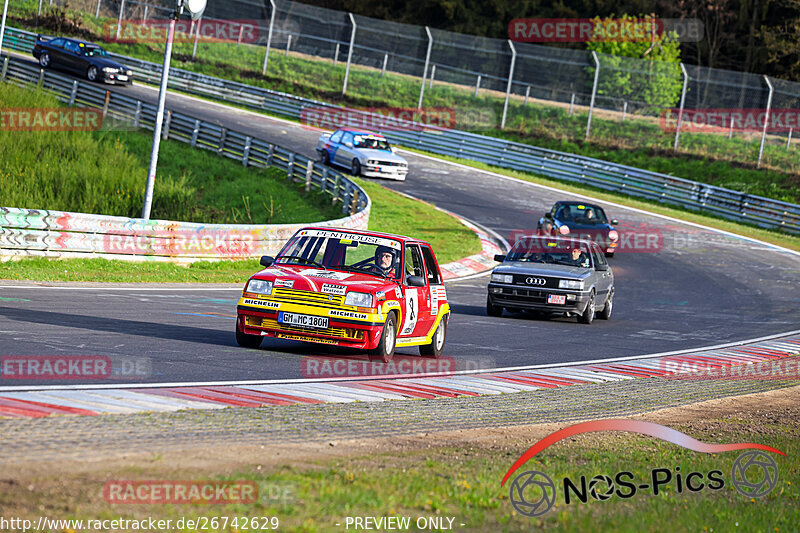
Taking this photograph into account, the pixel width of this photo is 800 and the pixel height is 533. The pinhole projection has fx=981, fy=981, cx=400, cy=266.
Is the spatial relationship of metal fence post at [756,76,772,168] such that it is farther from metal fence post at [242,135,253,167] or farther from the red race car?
the red race car

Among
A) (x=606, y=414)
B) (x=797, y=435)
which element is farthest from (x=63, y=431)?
(x=797, y=435)

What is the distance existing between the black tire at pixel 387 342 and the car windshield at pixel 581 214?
55.6ft

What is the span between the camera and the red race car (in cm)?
1127

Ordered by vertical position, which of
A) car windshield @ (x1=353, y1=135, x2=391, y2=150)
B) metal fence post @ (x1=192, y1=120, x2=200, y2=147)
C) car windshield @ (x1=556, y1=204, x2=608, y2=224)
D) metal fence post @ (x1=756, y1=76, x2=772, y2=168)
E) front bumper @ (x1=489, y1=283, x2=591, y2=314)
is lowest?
front bumper @ (x1=489, y1=283, x2=591, y2=314)

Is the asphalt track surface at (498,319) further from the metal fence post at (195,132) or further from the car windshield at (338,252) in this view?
the metal fence post at (195,132)

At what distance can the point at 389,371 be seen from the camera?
37.3 ft

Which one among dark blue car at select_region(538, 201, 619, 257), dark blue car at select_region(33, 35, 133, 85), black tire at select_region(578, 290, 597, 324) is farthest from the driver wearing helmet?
dark blue car at select_region(33, 35, 133, 85)

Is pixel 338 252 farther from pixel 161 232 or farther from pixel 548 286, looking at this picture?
pixel 161 232

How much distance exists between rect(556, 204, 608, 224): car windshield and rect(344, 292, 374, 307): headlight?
17609 millimetres

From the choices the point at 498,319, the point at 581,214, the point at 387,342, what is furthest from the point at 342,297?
the point at 581,214

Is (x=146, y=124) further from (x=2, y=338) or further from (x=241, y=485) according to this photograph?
(x=241, y=485)

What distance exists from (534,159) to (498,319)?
28367mm

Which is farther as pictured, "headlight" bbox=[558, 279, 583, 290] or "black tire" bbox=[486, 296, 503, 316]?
"black tire" bbox=[486, 296, 503, 316]

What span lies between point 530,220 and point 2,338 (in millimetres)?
25832
